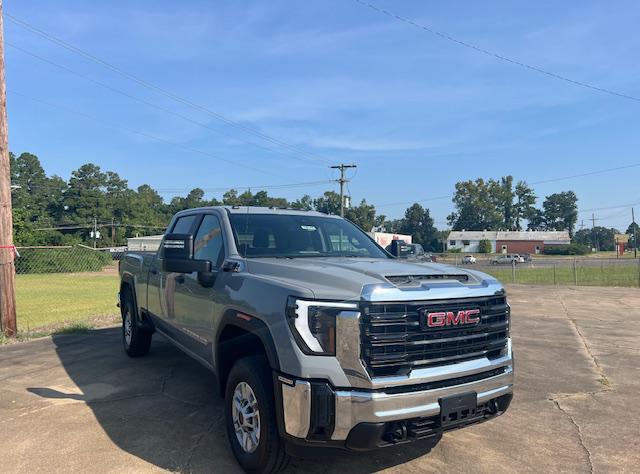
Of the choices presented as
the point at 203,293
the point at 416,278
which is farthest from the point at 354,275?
the point at 203,293

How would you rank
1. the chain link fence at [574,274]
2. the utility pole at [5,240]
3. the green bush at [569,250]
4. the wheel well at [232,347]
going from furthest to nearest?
1. the green bush at [569,250]
2. the chain link fence at [574,274]
3. the utility pole at [5,240]
4. the wheel well at [232,347]

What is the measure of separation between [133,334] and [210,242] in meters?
2.71

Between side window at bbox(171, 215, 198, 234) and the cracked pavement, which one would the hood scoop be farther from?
side window at bbox(171, 215, 198, 234)

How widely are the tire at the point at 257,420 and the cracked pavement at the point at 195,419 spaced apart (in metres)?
0.28

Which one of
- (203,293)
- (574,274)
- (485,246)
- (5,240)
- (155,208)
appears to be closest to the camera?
(203,293)

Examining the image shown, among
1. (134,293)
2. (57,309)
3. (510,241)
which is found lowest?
(57,309)

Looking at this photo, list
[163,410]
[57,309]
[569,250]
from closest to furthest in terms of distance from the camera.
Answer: [163,410], [57,309], [569,250]

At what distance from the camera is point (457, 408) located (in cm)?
323

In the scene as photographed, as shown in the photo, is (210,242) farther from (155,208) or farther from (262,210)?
(155,208)

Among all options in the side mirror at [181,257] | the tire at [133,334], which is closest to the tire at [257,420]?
the side mirror at [181,257]

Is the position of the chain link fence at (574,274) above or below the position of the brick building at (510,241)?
below

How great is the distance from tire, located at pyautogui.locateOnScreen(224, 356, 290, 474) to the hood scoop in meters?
1.03

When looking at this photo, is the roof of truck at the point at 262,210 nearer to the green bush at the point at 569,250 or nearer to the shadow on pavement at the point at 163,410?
the shadow on pavement at the point at 163,410

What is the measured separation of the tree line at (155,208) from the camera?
96.1 meters
